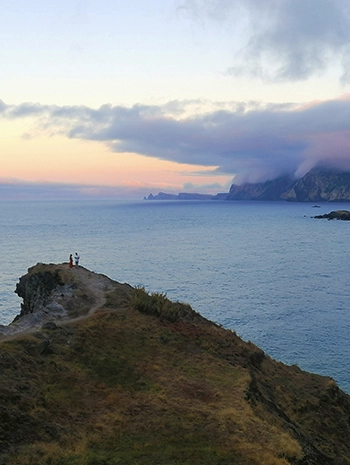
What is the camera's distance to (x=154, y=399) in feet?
66.4

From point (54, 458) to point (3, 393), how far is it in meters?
4.50

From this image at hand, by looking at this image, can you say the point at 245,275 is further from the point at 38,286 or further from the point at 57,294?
the point at 57,294

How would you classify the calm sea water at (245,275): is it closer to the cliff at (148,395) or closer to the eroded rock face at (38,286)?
the eroded rock face at (38,286)

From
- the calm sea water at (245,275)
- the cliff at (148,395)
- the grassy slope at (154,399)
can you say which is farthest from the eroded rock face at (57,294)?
the calm sea water at (245,275)

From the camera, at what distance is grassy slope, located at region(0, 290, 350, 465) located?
15.9 m

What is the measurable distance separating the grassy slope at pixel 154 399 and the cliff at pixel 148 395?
60mm

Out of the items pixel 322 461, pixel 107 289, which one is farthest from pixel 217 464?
pixel 107 289

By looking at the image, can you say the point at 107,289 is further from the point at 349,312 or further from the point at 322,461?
the point at 349,312

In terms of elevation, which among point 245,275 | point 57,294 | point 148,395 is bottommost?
point 245,275

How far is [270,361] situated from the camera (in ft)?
106

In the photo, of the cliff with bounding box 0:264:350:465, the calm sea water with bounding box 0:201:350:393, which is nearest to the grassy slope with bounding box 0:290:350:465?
the cliff with bounding box 0:264:350:465

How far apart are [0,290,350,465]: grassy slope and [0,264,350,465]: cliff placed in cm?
6

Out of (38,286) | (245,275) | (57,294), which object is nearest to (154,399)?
(57,294)

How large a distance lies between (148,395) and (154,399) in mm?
604
